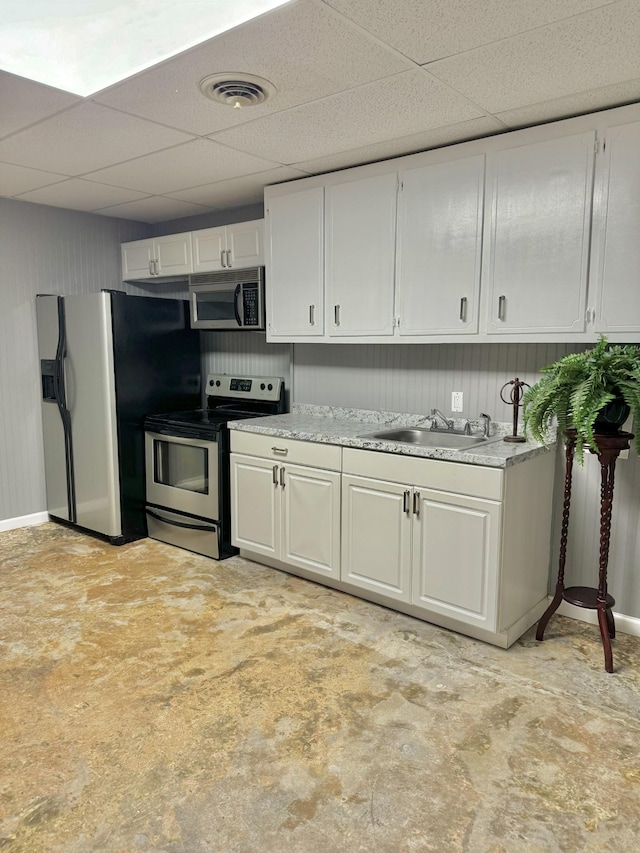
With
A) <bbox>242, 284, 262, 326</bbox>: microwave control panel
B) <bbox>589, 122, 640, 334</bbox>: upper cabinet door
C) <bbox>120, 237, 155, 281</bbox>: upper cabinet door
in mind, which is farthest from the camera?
<bbox>120, 237, 155, 281</bbox>: upper cabinet door

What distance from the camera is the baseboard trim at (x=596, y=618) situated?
2820 millimetres

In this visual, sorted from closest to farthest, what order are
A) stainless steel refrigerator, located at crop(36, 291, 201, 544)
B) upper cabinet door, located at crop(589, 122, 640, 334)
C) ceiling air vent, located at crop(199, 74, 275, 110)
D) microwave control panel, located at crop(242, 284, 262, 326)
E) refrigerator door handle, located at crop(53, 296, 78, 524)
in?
ceiling air vent, located at crop(199, 74, 275, 110) → upper cabinet door, located at crop(589, 122, 640, 334) → microwave control panel, located at crop(242, 284, 262, 326) → stainless steel refrigerator, located at crop(36, 291, 201, 544) → refrigerator door handle, located at crop(53, 296, 78, 524)

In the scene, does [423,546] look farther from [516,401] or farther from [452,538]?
[516,401]

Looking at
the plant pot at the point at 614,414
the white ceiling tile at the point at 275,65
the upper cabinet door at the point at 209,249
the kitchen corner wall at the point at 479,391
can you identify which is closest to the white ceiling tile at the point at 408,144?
the white ceiling tile at the point at 275,65

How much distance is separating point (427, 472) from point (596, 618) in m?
Result: 1.14

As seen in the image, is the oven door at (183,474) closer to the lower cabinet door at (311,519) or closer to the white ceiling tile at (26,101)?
the lower cabinet door at (311,519)

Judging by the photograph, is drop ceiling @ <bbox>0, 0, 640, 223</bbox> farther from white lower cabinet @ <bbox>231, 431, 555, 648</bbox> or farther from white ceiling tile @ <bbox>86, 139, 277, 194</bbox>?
white lower cabinet @ <bbox>231, 431, 555, 648</bbox>

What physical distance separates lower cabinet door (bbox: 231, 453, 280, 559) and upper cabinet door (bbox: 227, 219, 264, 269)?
127 cm

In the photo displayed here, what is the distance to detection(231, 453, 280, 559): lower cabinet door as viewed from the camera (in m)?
3.48

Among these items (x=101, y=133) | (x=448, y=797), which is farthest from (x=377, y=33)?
(x=448, y=797)

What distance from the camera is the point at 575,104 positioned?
245cm

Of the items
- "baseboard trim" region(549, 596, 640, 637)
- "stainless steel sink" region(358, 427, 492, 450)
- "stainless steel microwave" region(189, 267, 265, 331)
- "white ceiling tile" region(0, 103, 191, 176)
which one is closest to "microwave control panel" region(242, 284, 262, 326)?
"stainless steel microwave" region(189, 267, 265, 331)

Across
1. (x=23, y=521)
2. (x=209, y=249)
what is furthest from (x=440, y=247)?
(x=23, y=521)

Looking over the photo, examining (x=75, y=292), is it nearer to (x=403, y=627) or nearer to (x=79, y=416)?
(x=79, y=416)
